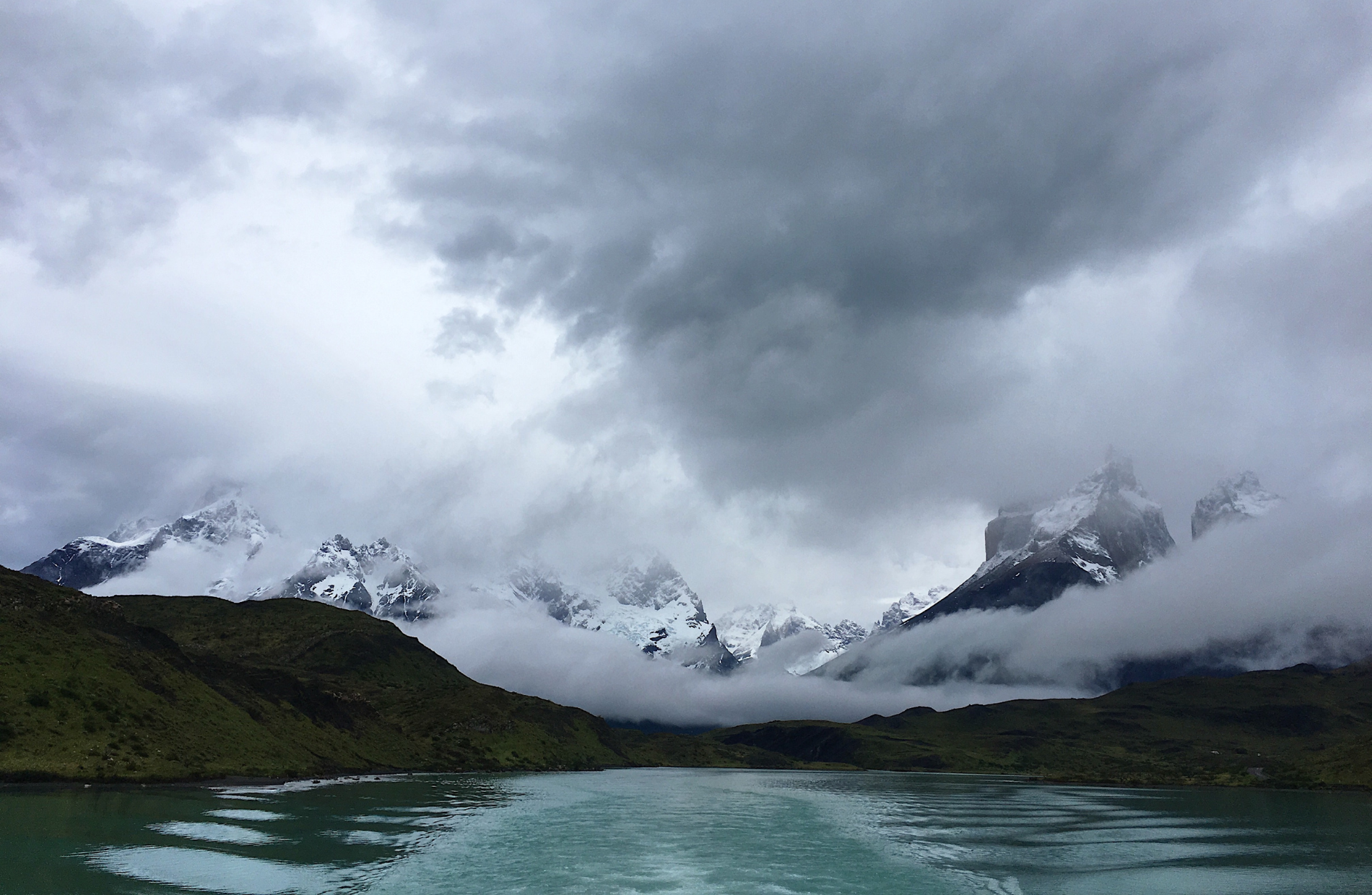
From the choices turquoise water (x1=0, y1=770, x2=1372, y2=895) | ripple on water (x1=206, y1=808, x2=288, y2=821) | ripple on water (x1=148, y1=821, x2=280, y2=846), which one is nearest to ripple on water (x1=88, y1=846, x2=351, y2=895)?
turquoise water (x1=0, y1=770, x2=1372, y2=895)

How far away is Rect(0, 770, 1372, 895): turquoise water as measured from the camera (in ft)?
190

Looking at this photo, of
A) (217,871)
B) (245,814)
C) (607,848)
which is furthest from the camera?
(245,814)

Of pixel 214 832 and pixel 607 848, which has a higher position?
pixel 214 832

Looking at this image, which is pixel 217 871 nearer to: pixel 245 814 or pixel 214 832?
pixel 214 832

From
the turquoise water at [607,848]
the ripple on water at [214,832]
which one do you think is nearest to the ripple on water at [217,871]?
the turquoise water at [607,848]

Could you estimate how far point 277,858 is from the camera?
6341cm

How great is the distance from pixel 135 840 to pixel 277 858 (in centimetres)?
1288

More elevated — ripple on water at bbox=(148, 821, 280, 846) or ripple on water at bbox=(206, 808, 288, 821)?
ripple on water at bbox=(148, 821, 280, 846)

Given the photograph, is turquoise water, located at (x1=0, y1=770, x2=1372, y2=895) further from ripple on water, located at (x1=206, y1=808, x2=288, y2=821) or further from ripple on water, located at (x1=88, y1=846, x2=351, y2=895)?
ripple on water, located at (x1=206, y1=808, x2=288, y2=821)

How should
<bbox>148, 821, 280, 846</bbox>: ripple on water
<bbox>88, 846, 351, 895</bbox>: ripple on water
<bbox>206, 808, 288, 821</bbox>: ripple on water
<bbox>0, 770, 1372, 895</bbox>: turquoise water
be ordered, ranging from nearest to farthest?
<bbox>88, 846, 351, 895</bbox>: ripple on water < <bbox>0, 770, 1372, 895</bbox>: turquoise water < <bbox>148, 821, 280, 846</bbox>: ripple on water < <bbox>206, 808, 288, 821</bbox>: ripple on water

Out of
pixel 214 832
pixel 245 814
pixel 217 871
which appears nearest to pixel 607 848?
pixel 217 871

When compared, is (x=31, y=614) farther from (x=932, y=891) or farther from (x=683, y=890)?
(x=932, y=891)

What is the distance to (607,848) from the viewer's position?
79875 millimetres

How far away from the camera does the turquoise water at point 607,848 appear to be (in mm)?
57969
